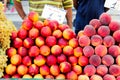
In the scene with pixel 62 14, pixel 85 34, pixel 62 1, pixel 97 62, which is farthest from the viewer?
pixel 62 1

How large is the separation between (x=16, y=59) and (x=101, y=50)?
51 cm

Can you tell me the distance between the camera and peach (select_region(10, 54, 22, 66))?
181cm

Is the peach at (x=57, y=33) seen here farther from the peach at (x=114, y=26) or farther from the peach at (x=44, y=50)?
the peach at (x=114, y=26)

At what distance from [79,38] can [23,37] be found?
0.36 metres

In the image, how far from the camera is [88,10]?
10.2 feet

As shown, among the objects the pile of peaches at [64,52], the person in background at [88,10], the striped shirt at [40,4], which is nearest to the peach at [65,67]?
the pile of peaches at [64,52]

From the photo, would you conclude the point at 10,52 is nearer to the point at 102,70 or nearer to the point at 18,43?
the point at 18,43

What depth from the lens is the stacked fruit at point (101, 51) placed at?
5.52 ft

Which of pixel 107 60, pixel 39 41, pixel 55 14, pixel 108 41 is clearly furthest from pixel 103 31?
pixel 55 14

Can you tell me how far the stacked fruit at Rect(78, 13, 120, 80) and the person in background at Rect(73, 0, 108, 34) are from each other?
1.25 meters

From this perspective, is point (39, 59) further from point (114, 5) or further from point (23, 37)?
point (114, 5)

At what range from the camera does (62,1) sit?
290cm

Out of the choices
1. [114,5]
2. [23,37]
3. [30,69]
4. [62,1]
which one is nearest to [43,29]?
[23,37]

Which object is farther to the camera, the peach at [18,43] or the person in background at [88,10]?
the person in background at [88,10]
